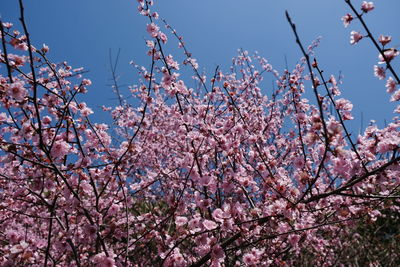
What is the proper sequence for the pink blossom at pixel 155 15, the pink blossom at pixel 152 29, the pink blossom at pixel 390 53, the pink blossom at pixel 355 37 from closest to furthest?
the pink blossom at pixel 390 53 → the pink blossom at pixel 355 37 → the pink blossom at pixel 152 29 → the pink blossom at pixel 155 15

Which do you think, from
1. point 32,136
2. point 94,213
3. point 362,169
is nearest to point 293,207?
point 362,169

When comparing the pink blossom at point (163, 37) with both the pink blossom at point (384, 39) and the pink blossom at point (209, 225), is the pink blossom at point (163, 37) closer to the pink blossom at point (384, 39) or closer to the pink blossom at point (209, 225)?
the pink blossom at point (209, 225)

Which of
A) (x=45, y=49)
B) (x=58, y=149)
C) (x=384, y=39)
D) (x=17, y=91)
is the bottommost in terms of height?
(x=384, y=39)

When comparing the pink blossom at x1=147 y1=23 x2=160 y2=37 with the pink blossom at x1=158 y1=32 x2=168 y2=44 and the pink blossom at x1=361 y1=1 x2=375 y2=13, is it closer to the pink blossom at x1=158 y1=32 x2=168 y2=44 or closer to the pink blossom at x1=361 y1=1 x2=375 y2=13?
the pink blossom at x1=158 y1=32 x2=168 y2=44

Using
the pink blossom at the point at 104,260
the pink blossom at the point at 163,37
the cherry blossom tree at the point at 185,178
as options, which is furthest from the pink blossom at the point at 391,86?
the pink blossom at the point at 104,260

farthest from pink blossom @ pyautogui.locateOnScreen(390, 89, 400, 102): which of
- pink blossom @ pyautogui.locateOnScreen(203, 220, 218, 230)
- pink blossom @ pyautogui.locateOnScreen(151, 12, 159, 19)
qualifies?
pink blossom @ pyautogui.locateOnScreen(151, 12, 159, 19)

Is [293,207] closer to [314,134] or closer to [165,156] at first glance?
[314,134]

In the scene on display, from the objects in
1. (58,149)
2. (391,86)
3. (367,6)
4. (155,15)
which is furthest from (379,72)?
(58,149)

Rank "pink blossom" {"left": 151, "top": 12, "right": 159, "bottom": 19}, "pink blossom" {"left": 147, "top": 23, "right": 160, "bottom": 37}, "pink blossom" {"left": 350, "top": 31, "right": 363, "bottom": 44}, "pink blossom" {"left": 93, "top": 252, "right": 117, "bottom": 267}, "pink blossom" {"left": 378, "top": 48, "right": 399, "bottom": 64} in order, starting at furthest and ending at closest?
"pink blossom" {"left": 151, "top": 12, "right": 159, "bottom": 19} → "pink blossom" {"left": 147, "top": 23, "right": 160, "bottom": 37} → "pink blossom" {"left": 93, "top": 252, "right": 117, "bottom": 267} → "pink blossom" {"left": 350, "top": 31, "right": 363, "bottom": 44} → "pink blossom" {"left": 378, "top": 48, "right": 399, "bottom": 64}

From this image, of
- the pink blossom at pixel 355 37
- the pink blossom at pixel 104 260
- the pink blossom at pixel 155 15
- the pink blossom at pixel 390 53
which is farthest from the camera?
the pink blossom at pixel 155 15

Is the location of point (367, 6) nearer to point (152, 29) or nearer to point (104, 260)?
point (152, 29)

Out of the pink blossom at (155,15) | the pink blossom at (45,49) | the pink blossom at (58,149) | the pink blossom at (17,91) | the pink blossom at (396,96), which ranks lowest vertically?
the pink blossom at (396,96)

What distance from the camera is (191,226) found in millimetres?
3568

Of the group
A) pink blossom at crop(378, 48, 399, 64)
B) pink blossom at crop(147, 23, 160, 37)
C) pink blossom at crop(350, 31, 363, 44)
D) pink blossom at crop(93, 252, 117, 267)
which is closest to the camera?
pink blossom at crop(378, 48, 399, 64)
